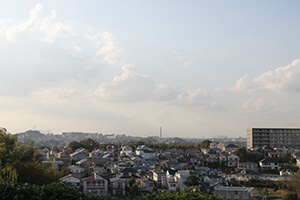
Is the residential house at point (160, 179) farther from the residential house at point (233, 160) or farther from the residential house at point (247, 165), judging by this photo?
the residential house at point (233, 160)

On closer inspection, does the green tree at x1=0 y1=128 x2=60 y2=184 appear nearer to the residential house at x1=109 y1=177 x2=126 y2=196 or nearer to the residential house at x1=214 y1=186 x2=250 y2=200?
the residential house at x1=109 y1=177 x2=126 y2=196

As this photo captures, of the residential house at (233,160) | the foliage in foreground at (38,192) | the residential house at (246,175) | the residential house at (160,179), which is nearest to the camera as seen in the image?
the foliage in foreground at (38,192)

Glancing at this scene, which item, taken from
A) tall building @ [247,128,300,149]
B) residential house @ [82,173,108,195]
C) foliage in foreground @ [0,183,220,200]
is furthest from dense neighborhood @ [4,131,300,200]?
foliage in foreground @ [0,183,220,200]

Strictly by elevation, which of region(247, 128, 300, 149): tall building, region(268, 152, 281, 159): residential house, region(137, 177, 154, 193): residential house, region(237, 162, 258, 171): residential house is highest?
region(247, 128, 300, 149): tall building

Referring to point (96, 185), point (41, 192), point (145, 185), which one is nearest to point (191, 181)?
point (145, 185)

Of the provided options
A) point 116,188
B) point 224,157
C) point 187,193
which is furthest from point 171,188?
point 187,193

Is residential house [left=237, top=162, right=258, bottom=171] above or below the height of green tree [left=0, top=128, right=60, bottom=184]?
below

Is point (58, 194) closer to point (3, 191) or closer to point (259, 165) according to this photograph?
point (3, 191)

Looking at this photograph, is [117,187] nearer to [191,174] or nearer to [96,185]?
[96,185]

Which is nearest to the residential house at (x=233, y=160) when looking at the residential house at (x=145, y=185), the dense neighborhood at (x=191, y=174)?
the dense neighborhood at (x=191, y=174)
